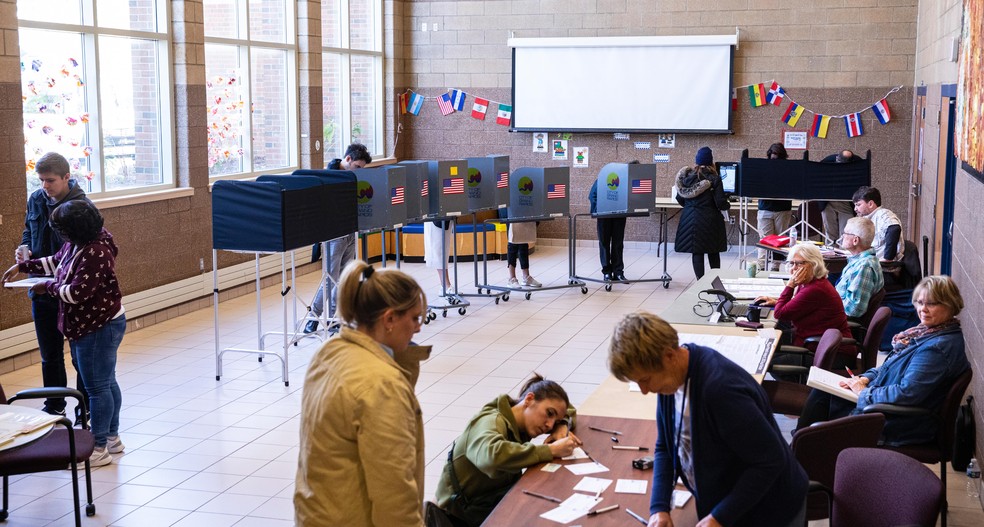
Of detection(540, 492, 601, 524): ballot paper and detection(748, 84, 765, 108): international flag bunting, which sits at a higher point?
detection(748, 84, 765, 108): international flag bunting

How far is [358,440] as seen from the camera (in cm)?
255

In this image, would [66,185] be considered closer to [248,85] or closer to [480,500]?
[480,500]

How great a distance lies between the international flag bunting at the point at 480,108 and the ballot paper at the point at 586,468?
11.4m

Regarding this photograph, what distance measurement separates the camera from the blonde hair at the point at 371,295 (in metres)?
2.58

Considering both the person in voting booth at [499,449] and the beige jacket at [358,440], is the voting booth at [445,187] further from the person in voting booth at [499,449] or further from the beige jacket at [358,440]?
the beige jacket at [358,440]

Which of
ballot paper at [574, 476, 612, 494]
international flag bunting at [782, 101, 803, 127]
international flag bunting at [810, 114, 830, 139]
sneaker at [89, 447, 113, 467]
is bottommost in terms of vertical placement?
sneaker at [89, 447, 113, 467]

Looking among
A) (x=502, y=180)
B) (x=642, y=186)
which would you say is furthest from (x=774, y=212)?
(x=502, y=180)

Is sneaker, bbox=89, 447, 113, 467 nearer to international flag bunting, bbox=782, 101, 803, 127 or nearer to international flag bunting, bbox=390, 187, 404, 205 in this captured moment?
international flag bunting, bbox=390, 187, 404, 205

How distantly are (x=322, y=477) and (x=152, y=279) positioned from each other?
291 inches

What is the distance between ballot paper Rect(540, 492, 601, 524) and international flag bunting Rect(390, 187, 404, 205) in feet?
19.6

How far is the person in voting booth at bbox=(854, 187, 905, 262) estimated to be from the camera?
7969mm

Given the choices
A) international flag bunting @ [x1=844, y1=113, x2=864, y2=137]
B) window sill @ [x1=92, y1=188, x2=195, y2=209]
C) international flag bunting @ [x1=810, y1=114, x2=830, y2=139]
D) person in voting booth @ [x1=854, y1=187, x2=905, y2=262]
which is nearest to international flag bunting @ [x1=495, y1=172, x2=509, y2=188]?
window sill @ [x1=92, y1=188, x2=195, y2=209]

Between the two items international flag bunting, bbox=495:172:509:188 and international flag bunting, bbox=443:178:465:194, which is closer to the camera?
international flag bunting, bbox=443:178:465:194

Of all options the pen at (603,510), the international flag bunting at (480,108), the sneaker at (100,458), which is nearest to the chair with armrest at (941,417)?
the pen at (603,510)
